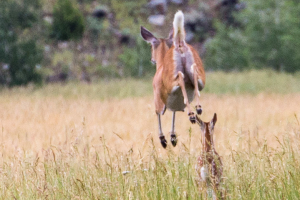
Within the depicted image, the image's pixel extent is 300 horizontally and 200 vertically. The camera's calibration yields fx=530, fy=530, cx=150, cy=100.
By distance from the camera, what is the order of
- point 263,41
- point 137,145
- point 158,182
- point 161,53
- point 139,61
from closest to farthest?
point 158,182, point 161,53, point 137,145, point 139,61, point 263,41

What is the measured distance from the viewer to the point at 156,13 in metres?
38.2

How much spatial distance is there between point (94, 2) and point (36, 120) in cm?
2634

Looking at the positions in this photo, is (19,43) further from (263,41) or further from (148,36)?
(148,36)

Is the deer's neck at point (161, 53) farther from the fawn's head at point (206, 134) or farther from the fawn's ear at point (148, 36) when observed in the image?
the fawn's head at point (206, 134)

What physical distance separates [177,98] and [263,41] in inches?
1124

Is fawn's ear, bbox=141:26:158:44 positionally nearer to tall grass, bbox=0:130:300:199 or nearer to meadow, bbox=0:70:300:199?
meadow, bbox=0:70:300:199

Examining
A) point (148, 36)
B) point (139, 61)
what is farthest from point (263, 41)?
point (148, 36)

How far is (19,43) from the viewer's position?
2300 cm

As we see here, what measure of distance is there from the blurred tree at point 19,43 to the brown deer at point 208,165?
19.7 m

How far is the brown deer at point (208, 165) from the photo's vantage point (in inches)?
158

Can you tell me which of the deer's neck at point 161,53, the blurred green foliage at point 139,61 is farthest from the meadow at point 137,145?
the blurred green foliage at point 139,61

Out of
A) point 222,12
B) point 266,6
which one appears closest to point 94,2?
point 222,12

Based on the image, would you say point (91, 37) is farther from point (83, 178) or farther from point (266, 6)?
point (83, 178)

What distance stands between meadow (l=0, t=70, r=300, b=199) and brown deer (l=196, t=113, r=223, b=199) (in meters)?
0.08
